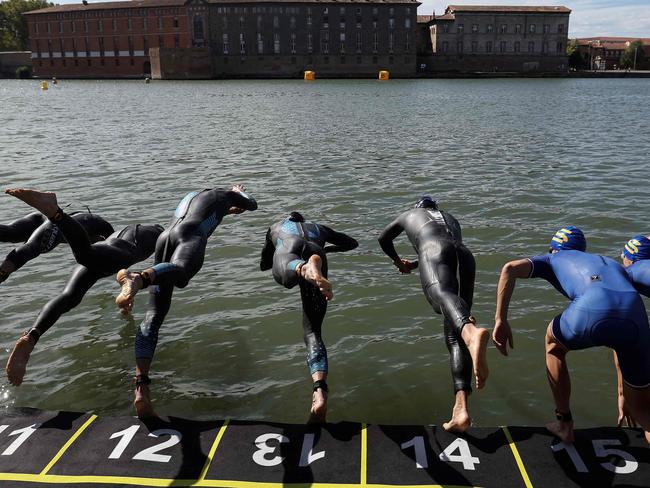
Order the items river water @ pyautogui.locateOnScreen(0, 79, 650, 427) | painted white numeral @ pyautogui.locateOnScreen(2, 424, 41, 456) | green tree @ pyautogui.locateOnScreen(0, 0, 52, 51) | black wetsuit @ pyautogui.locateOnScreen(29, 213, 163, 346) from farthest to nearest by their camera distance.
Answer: green tree @ pyautogui.locateOnScreen(0, 0, 52, 51), river water @ pyautogui.locateOnScreen(0, 79, 650, 427), black wetsuit @ pyautogui.locateOnScreen(29, 213, 163, 346), painted white numeral @ pyautogui.locateOnScreen(2, 424, 41, 456)

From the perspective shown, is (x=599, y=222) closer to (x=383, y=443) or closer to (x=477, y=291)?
(x=477, y=291)

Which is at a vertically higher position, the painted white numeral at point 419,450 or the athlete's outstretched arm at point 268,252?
the athlete's outstretched arm at point 268,252

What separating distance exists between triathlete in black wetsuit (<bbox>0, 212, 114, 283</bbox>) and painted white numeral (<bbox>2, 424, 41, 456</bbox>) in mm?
2130

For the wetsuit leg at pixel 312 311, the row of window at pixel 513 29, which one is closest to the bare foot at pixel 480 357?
the wetsuit leg at pixel 312 311

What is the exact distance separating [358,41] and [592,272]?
118m

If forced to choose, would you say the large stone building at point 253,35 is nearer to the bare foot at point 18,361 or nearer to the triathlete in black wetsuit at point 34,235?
the triathlete in black wetsuit at point 34,235

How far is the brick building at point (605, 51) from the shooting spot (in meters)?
147

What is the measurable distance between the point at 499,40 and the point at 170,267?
5170 inches

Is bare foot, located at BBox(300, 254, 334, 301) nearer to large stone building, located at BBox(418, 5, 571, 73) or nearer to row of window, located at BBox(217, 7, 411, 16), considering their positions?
row of window, located at BBox(217, 7, 411, 16)

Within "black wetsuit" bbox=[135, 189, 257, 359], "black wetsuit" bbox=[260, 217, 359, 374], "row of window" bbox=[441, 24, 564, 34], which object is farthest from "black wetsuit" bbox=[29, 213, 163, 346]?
"row of window" bbox=[441, 24, 564, 34]

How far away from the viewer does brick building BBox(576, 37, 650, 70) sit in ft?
482

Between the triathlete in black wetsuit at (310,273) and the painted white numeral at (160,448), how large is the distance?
1213 millimetres

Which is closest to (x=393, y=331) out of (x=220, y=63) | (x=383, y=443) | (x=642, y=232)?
(x=383, y=443)

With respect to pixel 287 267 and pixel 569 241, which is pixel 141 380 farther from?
pixel 569 241
